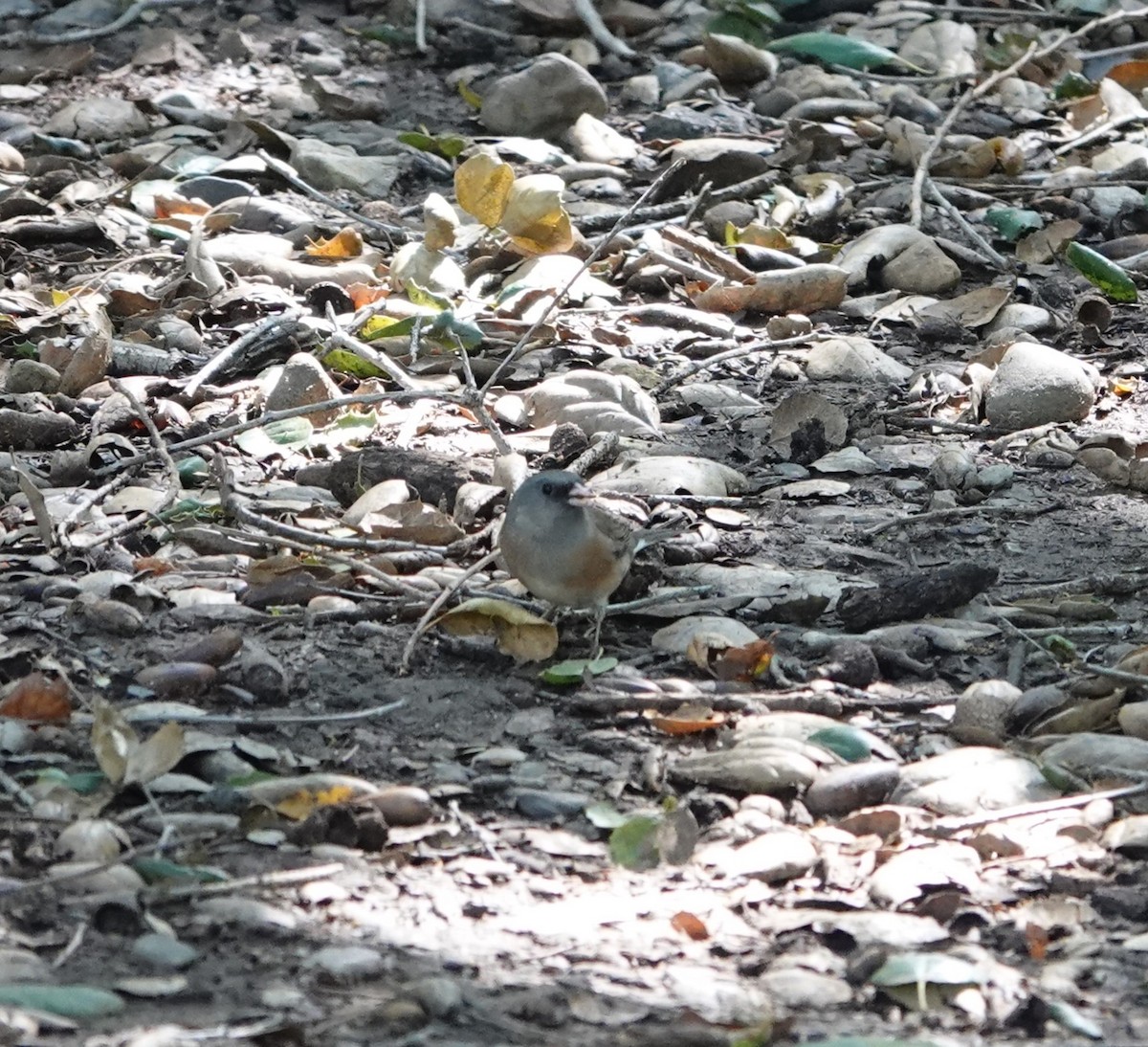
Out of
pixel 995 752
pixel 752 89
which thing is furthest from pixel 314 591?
pixel 752 89

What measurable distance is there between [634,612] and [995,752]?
1.01 metres

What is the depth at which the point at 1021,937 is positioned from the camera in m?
2.74

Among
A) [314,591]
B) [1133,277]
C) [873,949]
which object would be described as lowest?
[1133,277]

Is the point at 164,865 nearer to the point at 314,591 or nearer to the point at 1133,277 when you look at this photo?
the point at 314,591

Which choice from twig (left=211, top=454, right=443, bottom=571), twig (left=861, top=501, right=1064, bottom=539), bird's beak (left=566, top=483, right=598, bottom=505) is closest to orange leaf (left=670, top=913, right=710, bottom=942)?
bird's beak (left=566, top=483, right=598, bottom=505)

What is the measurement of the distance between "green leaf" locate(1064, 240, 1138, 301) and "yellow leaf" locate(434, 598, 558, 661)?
3035 millimetres

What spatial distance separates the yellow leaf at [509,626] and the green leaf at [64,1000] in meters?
1.51

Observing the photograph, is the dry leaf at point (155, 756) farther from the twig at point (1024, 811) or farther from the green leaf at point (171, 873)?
the twig at point (1024, 811)

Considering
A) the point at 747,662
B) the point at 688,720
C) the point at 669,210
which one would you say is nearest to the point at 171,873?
the point at 688,720

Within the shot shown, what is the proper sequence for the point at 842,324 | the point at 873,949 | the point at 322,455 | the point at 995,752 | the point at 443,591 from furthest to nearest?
the point at 842,324 → the point at 322,455 → the point at 443,591 → the point at 995,752 → the point at 873,949

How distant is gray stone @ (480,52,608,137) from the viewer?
725cm

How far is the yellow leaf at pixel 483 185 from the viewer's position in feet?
19.1

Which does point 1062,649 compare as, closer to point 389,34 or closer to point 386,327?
point 386,327

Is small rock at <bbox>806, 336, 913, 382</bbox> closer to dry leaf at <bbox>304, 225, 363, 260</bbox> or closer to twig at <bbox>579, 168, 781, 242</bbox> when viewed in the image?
twig at <bbox>579, 168, 781, 242</bbox>
